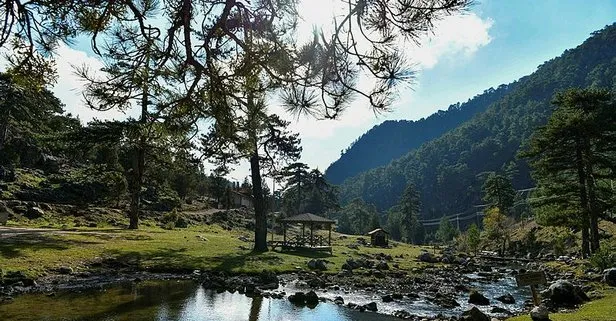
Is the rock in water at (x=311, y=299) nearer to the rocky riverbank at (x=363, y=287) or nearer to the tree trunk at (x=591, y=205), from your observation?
the rocky riverbank at (x=363, y=287)

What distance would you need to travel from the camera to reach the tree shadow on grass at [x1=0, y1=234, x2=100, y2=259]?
53.6 ft

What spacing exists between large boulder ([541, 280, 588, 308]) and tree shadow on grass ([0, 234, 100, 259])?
18129 mm

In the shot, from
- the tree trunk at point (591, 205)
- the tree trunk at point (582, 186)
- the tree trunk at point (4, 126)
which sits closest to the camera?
the tree trunk at point (591, 205)

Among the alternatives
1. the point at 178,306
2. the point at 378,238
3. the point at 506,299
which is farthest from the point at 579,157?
the point at 378,238

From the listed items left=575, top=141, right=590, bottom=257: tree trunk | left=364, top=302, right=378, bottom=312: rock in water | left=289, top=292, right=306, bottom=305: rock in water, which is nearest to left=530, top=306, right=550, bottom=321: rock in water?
left=364, top=302, right=378, bottom=312: rock in water

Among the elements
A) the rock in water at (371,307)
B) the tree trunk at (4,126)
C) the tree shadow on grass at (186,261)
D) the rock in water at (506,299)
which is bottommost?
the rock in water at (506,299)

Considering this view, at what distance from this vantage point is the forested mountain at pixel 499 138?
456 ft

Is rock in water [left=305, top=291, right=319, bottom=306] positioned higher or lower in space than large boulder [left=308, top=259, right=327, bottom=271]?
lower

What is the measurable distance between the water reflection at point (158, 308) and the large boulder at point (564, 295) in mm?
5038

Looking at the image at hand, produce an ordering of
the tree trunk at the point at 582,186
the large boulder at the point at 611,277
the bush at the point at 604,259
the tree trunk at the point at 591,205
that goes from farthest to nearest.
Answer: the tree trunk at the point at 582,186, the tree trunk at the point at 591,205, the bush at the point at 604,259, the large boulder at the point at 611,277

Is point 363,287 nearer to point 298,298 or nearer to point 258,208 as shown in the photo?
point 298,298

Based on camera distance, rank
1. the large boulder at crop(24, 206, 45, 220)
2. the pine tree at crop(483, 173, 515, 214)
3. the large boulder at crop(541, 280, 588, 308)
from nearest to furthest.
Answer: the large boulder at crop(541, 280, 588, 308) → the large boulder at crop(24, 206, 45, 220) → the pine tree at crop(483, 173, 515, 214)

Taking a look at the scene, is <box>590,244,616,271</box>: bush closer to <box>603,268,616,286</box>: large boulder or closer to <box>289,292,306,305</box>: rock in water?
<box>603,268,616,286</box>: large boulder

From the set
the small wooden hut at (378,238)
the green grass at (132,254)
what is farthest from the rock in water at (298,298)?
the small wooden hut at (378,238)
